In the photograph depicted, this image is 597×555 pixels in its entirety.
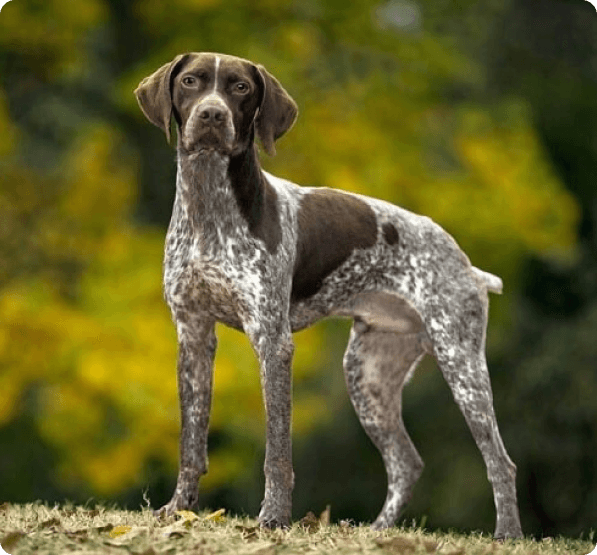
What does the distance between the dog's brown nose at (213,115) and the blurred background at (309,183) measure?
206 inches

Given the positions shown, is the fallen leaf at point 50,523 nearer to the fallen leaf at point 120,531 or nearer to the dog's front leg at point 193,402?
the fallen leaf at point 120,531

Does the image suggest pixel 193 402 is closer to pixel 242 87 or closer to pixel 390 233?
pixel 390 233

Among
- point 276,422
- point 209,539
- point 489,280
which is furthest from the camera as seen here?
point 489,280

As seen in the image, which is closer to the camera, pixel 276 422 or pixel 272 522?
pixel 272 522

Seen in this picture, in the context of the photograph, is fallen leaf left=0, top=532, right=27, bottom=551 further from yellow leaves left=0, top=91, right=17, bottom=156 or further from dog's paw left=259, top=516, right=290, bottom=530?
yellow leaves left=0, top=91, right=17, bottom=156

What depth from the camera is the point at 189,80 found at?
612 centimetres

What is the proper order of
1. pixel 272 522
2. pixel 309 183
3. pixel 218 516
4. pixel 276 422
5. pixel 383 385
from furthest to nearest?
pixel 309 183
pixel 383 385
pixel 218 516
pixel 276 422
pixel 272 522

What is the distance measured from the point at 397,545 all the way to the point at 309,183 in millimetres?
6756

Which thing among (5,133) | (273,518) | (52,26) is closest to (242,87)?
(273,518)

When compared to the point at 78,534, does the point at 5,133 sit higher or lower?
higher

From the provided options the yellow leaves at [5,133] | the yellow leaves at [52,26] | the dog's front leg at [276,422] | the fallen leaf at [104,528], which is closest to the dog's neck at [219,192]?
the dog's front leg at [276,422]

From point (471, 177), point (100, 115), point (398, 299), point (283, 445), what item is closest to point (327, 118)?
point (471, 177)

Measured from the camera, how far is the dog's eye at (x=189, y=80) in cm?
611

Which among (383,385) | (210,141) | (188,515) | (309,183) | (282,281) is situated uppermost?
(210,141)
